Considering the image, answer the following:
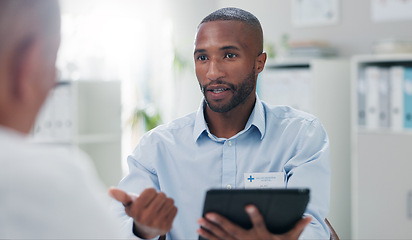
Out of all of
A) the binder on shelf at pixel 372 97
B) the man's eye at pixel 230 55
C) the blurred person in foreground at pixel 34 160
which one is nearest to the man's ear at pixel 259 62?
the man's eye at pixel 230 55

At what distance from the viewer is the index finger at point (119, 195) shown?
1.08 meters

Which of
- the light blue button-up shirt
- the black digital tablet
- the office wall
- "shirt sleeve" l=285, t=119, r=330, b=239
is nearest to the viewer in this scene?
the black digital tablet

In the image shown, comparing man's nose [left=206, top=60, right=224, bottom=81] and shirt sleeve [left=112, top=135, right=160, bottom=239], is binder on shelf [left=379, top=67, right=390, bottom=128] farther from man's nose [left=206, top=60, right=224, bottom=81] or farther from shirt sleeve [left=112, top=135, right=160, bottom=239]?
shirt sleeve [left=112, top=135, right=160, bottom=239]

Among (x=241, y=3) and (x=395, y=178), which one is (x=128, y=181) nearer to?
(x=395, y=178)

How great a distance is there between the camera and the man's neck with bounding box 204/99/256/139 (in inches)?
66.9

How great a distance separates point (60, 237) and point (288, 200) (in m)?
0.53

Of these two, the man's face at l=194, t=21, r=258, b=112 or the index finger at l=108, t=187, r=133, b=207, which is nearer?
the index finger at l=108, t=187, r=133, b=207

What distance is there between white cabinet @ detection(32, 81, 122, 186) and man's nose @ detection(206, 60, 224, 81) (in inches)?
92.2

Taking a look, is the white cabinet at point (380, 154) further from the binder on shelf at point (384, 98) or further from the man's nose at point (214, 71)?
the man's nose at point (214, 71)

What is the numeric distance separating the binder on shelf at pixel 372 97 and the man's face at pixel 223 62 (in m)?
1.66

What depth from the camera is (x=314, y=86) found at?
3254mm

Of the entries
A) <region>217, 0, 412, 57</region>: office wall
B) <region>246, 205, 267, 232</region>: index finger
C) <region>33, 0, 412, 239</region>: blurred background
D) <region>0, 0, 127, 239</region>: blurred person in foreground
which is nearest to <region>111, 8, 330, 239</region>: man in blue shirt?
<region>246, 205, 267, 232</region>: index finger

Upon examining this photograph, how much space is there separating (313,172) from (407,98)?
68.2 inches

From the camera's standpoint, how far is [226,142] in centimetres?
166
